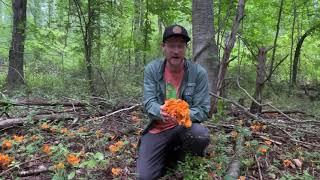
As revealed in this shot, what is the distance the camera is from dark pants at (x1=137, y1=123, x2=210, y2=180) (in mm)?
3945

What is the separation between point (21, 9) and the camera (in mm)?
11891

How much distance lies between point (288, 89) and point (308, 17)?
2.74 m

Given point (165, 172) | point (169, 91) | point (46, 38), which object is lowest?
point (165, 172)

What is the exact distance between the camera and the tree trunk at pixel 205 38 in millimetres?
6098

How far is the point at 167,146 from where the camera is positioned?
409 centimetres

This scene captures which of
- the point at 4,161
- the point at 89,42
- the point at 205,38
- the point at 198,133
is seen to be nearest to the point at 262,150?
the point at 198,133

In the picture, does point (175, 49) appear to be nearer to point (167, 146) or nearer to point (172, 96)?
point (172, 96)

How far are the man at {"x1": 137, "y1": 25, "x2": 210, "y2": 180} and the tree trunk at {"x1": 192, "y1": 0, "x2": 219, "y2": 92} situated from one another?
192cm

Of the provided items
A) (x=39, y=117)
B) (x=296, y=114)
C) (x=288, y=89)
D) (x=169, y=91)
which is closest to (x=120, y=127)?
(x=39, y=117)

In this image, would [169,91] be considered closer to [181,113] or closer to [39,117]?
[181,113]

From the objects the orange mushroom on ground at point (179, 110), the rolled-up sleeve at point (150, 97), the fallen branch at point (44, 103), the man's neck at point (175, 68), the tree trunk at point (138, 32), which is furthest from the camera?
the tree trunk at point (138, 32)

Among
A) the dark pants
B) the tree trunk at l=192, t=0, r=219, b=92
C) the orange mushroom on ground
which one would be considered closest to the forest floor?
the dark pants

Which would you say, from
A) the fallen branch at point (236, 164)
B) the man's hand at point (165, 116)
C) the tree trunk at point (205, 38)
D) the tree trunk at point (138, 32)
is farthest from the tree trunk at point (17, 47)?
the man's hand at point (165, 116)

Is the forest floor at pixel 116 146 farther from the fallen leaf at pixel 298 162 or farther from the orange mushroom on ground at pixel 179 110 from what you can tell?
the orange mushroom on ground at pixel 179 110
